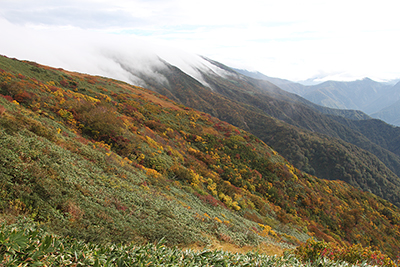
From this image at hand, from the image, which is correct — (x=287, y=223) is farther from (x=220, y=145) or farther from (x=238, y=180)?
(x=220, y=145)

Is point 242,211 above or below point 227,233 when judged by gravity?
below

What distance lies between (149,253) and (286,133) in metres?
122

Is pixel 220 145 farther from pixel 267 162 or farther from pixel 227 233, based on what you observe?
pixel 227 233

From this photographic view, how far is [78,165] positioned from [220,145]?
85.6ft

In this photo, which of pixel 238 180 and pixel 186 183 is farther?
pixel 238 180

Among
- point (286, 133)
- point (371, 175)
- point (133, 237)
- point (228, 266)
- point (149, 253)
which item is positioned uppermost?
point (149, 253)

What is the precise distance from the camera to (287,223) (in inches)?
809

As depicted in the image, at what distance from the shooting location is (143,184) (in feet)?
39.6

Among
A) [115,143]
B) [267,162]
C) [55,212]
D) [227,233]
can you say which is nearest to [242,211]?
[227,233]

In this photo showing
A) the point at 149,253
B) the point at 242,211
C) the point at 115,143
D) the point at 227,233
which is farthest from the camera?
the point at 242,211

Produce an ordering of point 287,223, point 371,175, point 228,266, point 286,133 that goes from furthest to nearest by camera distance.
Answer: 1. point 286,133
2. point 371,175
3. point 287,223
4. point 228,266

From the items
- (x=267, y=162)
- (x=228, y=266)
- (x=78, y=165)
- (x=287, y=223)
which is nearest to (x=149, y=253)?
(x=228, y=266)

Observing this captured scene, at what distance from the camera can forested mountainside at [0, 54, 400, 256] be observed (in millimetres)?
6864

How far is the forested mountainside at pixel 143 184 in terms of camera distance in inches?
270
